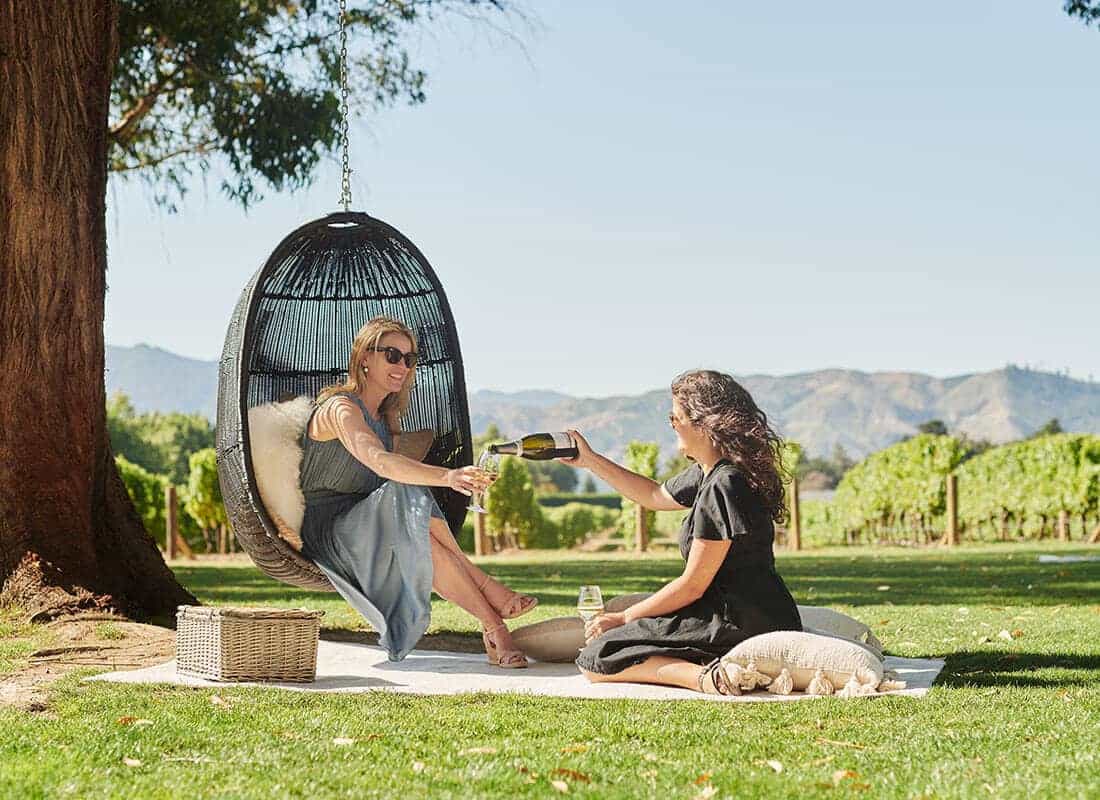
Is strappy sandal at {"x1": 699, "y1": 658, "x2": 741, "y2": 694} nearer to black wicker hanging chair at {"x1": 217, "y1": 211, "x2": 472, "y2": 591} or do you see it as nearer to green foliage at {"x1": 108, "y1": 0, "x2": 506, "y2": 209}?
black wicker hanging chair at {"x1": 217, "y1": 211, "x2": 472, "y2": 591}

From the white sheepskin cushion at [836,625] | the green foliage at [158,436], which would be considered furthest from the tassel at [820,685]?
the green foliage at [158,436]

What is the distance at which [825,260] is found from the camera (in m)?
84.7

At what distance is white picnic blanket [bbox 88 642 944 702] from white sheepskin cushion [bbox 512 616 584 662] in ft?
0.18

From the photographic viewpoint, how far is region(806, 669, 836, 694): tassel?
172 inches

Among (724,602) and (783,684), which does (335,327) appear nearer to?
(724,602)

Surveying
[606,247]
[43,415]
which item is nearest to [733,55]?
[43,415]

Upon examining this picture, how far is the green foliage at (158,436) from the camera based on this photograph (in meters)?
55.0

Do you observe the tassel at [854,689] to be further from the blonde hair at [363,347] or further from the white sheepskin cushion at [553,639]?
the blonde hair at [363,347]

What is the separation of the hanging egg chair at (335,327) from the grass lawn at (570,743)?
1.41m

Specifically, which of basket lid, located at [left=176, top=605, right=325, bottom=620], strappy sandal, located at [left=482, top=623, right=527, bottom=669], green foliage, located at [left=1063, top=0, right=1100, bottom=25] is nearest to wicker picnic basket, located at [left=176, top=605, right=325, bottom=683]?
basket lid, located at [left=176, top=605, right=325, bottom=620]

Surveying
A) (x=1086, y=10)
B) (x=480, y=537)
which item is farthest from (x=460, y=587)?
(x=480, y=537)

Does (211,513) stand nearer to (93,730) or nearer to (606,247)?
(93,730)

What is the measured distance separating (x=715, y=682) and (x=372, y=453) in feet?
5.19

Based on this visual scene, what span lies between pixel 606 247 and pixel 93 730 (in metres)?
97.0
